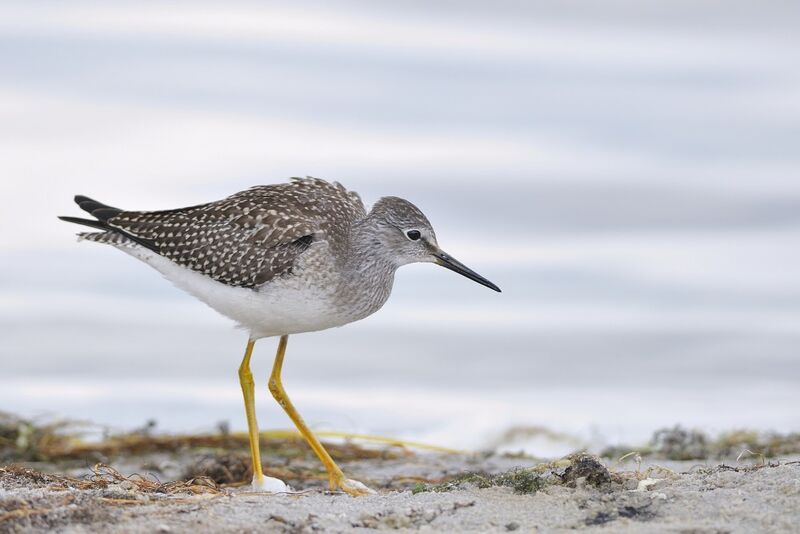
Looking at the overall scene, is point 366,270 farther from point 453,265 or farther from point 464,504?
point 464,504

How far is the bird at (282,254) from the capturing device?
25.0 ft

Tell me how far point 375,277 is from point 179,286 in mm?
1442

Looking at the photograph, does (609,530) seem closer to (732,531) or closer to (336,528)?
(732,531)

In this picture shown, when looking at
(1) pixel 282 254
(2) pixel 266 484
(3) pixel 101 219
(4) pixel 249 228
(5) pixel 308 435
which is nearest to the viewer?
(2) pixel 266 484

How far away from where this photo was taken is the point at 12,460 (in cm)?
991

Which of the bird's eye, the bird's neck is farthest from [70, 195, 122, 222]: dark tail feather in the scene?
the bird's eye

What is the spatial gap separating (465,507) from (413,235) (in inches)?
124

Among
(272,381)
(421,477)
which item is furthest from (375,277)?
(421,477)

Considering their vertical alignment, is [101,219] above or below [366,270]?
above

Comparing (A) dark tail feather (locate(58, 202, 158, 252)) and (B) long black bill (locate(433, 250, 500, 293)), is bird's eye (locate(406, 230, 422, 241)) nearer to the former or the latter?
(B) long black bill (locate(433, 250, 500, 293))

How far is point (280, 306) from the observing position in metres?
7.54

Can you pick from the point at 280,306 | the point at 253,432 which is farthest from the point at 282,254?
the point at 253,432

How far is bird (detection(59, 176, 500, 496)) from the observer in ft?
25.0

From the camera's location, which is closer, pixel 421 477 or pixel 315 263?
pixel 315 263
